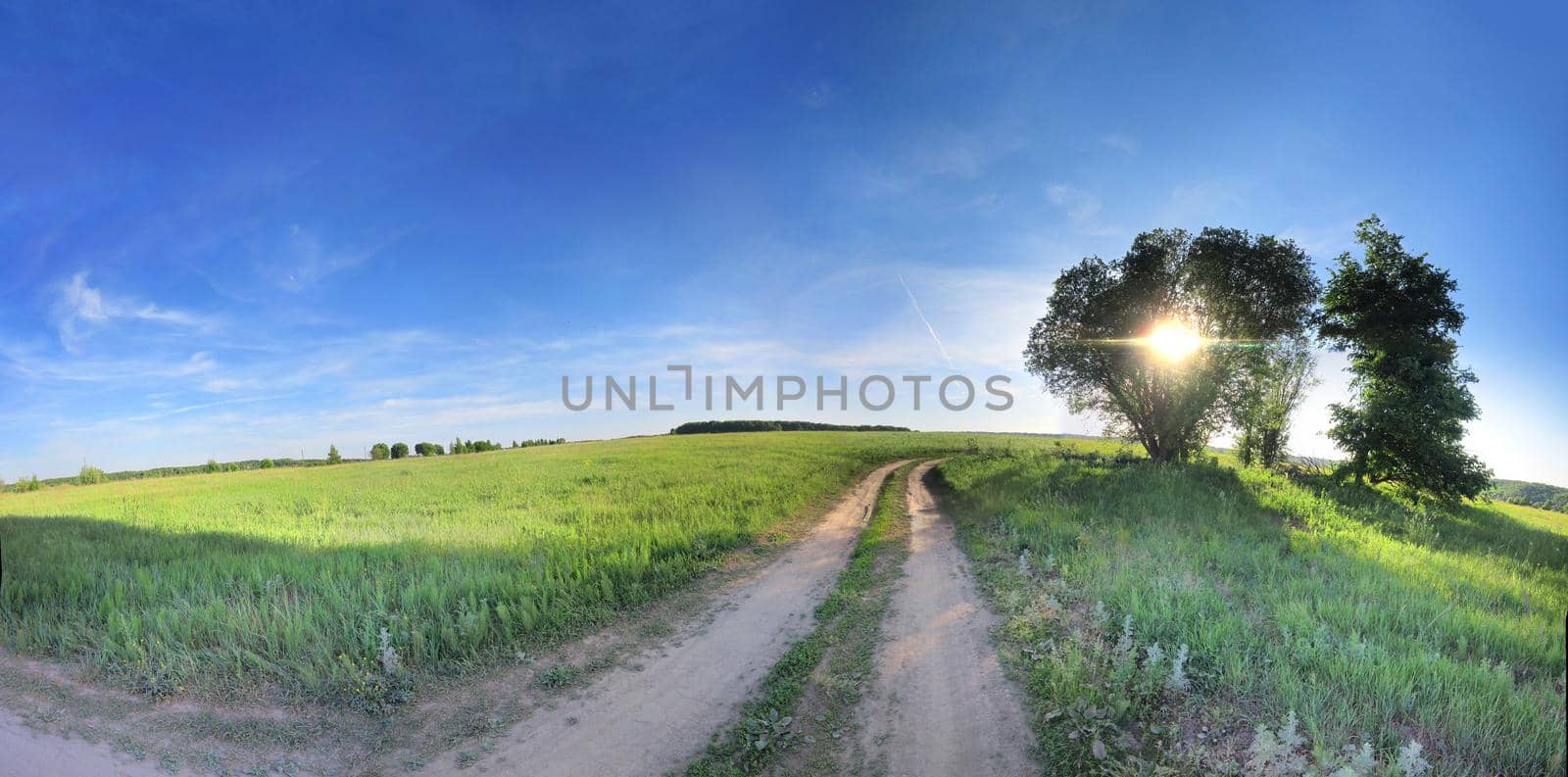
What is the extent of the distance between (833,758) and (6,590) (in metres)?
13.1

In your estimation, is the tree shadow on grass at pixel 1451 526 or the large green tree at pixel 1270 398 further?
the large green tree at pixel 1270 398

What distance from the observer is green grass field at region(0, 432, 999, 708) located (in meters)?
6.85

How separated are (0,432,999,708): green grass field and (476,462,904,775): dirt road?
1.74m

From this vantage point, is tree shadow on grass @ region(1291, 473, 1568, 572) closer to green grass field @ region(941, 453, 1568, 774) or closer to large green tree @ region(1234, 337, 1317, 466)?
green grass field @ region(941, 453, 1568, 774)

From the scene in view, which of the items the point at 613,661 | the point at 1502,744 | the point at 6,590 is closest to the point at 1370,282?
the point at 1502,744

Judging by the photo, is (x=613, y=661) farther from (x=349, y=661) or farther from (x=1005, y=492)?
(x=1005, y=492)

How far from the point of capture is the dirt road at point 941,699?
5.07 m

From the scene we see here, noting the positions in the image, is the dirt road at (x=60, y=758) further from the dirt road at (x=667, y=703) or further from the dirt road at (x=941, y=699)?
the dirt road at (x=941, y=699)

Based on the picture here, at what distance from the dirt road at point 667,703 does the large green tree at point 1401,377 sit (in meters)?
19.2

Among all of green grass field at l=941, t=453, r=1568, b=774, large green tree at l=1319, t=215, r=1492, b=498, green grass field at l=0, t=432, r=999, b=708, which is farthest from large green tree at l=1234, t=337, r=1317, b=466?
green grass field at l=0, t=432, r=999, b=708

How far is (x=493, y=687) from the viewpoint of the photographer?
6656 mm

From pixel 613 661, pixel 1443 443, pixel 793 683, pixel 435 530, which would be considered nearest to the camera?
pixel 793 683

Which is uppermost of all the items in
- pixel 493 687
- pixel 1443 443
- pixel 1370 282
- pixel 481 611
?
pixel 1370 282

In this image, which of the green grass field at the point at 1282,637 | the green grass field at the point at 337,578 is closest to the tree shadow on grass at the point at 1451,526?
the green grass field at the point at 1282,637
